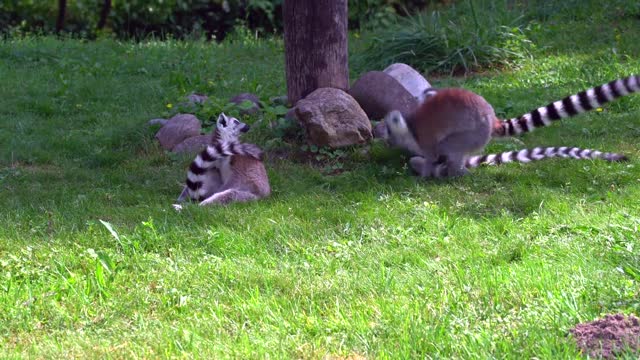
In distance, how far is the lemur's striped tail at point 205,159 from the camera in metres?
5.37

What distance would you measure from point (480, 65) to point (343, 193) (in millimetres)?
4242

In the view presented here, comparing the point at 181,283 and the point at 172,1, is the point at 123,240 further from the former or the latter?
the point at 172,1

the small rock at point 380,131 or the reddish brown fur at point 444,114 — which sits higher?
the reddish brown fur at point 444,114

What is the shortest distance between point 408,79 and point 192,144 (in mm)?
1980

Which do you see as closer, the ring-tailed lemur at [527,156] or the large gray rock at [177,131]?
the ring-tailed lemur at [527,156]

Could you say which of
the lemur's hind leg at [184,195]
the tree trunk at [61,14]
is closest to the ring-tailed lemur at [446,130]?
the lemur's hind leg at [184,195]

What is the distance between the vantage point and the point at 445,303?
3.52 m

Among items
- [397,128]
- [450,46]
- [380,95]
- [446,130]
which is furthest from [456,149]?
[450,46]

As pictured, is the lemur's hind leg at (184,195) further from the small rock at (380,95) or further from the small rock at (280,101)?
the small rock at (380,95)

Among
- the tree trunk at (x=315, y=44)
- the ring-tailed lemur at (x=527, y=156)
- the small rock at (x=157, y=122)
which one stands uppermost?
the tree trunk at (x=315, y=44)

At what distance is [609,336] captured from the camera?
286 centimetres

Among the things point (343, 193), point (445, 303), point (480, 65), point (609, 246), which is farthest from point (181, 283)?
point (480, 65)

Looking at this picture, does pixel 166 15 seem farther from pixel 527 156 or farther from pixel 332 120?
pixel 527 156

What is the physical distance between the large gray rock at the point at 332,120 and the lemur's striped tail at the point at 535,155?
876mm
